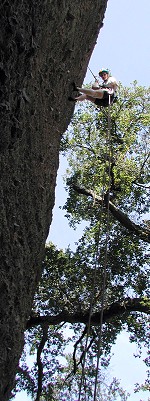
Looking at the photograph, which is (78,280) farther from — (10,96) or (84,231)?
(10,96)

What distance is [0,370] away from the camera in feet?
10.7

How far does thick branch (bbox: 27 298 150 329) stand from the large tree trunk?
264 inches

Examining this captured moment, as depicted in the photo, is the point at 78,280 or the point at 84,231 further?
the point at 84,231

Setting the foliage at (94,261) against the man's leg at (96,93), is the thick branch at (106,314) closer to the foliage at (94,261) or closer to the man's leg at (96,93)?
the foliage at (94,261)

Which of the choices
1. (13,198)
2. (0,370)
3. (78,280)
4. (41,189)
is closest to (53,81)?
(41,189)

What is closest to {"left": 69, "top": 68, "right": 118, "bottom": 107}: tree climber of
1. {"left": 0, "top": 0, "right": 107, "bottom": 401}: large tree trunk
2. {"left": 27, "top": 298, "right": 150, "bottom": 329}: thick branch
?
{"left": 0, "top": 0, "right": 107, "bottom": 401}: large tree trunk

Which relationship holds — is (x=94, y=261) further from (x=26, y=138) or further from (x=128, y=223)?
(x=26, y=138)

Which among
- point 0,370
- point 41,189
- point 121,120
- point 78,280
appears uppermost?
point 121,120

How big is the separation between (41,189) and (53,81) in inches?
37.9

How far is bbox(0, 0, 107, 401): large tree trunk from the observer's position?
130 inches

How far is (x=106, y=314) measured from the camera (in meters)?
10.6

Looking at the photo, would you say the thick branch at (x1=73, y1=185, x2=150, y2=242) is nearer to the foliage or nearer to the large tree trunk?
the foliage

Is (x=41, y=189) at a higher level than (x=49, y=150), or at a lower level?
lower

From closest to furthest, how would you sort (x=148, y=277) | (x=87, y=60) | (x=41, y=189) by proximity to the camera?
(x=41, y=189), (x=87, y=60), (x=148, y=277)
